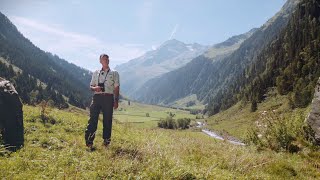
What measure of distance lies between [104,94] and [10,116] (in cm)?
366

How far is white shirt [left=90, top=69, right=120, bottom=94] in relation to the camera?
14344 millimetres

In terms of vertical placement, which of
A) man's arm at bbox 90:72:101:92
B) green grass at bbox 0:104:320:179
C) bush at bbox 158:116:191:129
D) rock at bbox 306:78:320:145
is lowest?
bush at bbox 158:116:191:129

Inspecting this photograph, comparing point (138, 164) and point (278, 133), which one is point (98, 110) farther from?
point (278, 133)

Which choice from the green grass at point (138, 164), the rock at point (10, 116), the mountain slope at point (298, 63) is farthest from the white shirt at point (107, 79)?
the mountain slope at point (298, 63)

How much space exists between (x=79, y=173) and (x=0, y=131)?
5797mm

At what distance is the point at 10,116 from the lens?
1412 cm

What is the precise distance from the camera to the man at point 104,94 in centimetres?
1423

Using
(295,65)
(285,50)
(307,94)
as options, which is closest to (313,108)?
(307,94)

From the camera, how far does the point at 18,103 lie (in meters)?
14.4

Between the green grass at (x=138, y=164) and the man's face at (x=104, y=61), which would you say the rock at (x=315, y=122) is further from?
the man's face at (x=104, y=61)

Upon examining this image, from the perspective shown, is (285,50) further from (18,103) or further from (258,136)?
(18,103)

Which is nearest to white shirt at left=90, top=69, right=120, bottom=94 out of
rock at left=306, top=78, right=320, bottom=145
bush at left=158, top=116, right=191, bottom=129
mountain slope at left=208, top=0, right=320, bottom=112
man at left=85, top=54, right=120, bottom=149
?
man at left=85, top=54, right=120, bottom=149

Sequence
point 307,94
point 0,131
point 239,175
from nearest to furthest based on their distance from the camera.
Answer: point 239,175
point 0,131
point 307,94

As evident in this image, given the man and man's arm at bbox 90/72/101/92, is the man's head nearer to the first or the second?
the man
